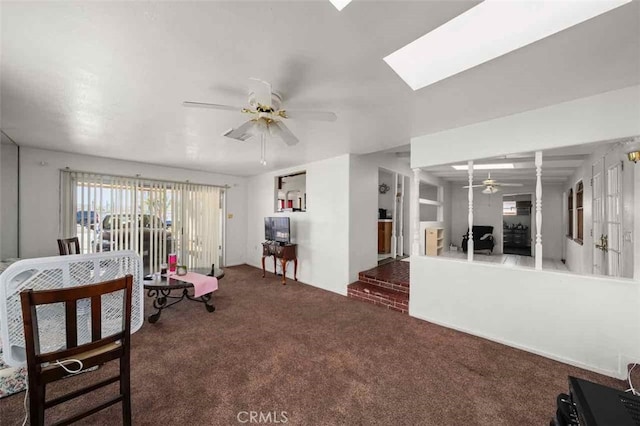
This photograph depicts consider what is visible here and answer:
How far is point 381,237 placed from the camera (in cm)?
571

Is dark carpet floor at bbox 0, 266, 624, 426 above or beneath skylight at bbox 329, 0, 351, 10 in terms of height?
beneath

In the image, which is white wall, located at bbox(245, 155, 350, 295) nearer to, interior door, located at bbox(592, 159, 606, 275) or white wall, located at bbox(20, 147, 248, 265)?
interior door, located at bbox(592, 159, 606, 275)

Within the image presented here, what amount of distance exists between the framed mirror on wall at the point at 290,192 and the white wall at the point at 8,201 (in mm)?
4255

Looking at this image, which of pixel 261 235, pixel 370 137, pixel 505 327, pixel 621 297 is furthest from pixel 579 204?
pixel 261 235

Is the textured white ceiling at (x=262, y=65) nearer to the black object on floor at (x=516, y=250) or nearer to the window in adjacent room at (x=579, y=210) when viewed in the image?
the window in adjacent room at (x=579, y=210)

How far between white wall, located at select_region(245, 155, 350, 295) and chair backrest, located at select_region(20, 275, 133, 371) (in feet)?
10.4

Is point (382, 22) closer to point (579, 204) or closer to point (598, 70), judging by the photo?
point (598, 70)

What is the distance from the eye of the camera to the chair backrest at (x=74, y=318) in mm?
1102

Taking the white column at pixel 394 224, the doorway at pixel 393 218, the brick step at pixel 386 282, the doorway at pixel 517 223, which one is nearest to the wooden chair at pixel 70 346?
the brick step at pixel 386 282

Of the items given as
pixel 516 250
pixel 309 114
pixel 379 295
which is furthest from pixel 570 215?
pixel 309 114

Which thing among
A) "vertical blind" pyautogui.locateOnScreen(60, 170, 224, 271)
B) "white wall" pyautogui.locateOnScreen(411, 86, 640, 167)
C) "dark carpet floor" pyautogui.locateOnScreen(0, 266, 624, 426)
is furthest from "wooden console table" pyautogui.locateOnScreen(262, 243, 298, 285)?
"white wall" pyautogui.locateOnScreen(411, 86, 640, 167)

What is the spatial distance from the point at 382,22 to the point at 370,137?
200cm

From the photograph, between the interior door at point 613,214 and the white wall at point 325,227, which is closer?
the interior door at point 613,214

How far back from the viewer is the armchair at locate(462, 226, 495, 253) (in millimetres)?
7363
